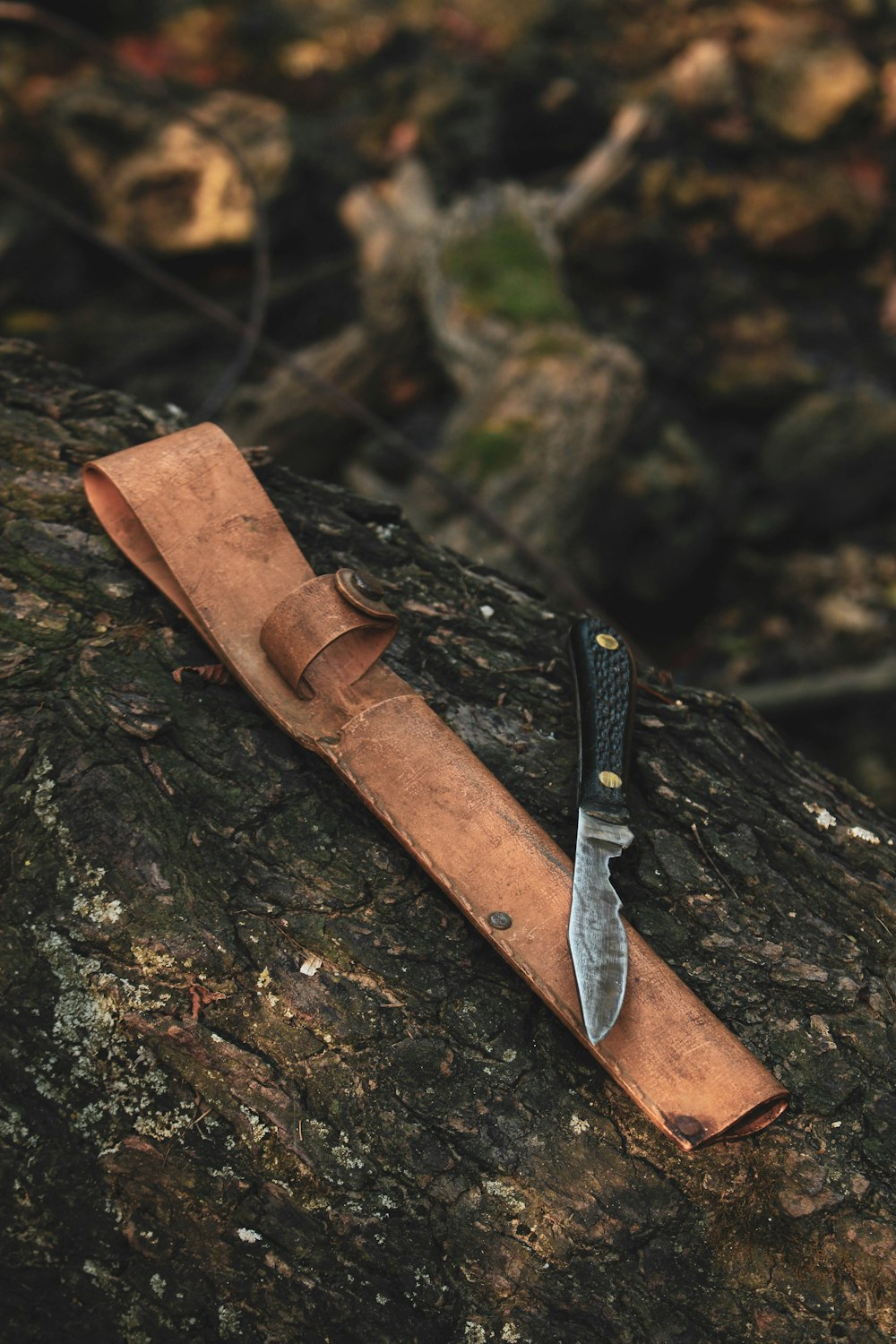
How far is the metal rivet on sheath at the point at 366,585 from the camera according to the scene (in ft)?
6.73

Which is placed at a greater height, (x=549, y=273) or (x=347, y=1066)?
(x=549, y=273)

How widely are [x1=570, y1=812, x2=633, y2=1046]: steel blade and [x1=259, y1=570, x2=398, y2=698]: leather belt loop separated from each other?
21.5 inches

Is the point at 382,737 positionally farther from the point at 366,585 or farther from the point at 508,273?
the point at 508,273

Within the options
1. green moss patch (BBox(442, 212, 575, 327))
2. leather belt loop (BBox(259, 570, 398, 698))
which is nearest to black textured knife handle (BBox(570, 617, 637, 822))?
leather belt loop (BBox(259, 570, 398, 698))

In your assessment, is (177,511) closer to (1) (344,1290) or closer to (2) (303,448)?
(1) (344,1290)

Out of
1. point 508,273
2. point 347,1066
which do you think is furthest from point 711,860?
point 508,273

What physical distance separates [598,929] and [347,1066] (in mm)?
477

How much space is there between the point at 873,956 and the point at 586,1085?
582 millimetres

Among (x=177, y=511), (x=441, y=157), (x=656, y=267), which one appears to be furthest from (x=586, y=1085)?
(x=441, y=157)

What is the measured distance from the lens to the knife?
5.83 ft

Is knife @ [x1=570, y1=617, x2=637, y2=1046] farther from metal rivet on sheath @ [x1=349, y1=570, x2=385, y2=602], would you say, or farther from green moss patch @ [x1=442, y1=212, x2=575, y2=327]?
green moss patch @ [x1=442, y1=212, x2=575, y2=327]

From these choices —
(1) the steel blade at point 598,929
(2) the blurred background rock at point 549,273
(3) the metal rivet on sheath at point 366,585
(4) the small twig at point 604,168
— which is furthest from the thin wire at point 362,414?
Result: (4) the small twig at point 604,168

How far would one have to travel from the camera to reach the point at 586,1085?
1.77 metres

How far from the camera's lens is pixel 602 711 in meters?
2.12
